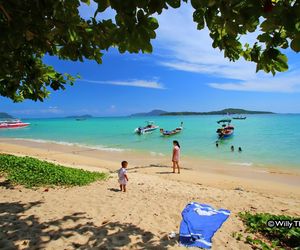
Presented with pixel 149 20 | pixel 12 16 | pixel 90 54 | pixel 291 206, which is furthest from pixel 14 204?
pixel 291 206

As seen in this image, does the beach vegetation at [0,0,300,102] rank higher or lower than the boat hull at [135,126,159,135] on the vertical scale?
higher

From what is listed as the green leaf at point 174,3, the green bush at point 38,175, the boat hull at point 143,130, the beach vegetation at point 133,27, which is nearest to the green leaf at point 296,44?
the beach vegetation at point 133,27

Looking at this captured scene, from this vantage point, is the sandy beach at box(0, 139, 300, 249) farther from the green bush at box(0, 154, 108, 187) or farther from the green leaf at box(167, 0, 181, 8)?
the green leaf at box(167, 0, 181, 8)

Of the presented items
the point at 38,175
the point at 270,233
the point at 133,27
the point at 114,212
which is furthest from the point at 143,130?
the point at 133,27

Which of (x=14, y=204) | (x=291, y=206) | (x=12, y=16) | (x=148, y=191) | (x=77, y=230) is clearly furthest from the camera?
(x=148, y=191)

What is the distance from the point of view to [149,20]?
236 cm

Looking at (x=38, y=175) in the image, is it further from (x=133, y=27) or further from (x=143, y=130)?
(x=143, y=130)

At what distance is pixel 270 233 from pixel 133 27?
17.6 feet

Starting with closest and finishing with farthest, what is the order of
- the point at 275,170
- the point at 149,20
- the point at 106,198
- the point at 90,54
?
the point at 149,20 → the point at 90,54 → the point at 106,198 → the point at 275,170

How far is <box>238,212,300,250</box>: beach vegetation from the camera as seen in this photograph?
536 centimetres

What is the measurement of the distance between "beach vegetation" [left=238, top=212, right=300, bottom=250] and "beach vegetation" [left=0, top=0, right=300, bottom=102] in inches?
143

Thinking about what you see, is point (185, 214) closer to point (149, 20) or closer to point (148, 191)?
point (148, 191)

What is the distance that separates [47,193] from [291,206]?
7.94 meters

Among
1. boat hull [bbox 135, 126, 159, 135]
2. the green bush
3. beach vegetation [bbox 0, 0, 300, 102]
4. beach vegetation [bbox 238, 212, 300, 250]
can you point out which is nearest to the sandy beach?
beach vegetation [bbox 238, 212, 300, 250]
